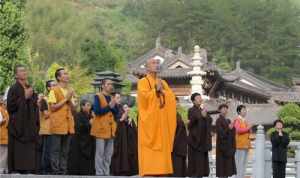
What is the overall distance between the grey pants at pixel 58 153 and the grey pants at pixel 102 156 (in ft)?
2.29

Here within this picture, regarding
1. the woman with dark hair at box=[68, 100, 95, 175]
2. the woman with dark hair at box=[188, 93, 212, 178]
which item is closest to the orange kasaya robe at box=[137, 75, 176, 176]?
the woman with dark hair at box=[68, 100, 95, 175]

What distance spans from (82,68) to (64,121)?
4272cm

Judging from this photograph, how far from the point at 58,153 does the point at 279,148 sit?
5.94 meters

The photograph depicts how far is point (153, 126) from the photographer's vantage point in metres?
13.0

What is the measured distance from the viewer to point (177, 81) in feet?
209

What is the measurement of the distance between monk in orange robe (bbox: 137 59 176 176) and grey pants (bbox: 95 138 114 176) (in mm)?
2452

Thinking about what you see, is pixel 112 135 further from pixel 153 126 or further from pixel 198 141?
pixel 153 126

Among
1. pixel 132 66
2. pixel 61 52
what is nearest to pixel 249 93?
pixel 132 66

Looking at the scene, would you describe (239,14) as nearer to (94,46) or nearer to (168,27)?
(168,27)

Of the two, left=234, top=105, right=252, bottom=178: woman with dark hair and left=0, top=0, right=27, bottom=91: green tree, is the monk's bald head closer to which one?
left=234, top=105, right=252, bottom=178: woman with dark hair

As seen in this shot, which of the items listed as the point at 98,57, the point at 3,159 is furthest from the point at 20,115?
the point at 98,57

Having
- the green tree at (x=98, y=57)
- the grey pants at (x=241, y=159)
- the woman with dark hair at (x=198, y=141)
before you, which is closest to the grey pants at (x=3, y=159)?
the woman with dark hair at (x=198, y=141)

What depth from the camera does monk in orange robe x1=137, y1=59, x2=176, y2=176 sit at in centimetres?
1297

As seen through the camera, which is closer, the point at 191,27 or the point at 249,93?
the point at 249,93
